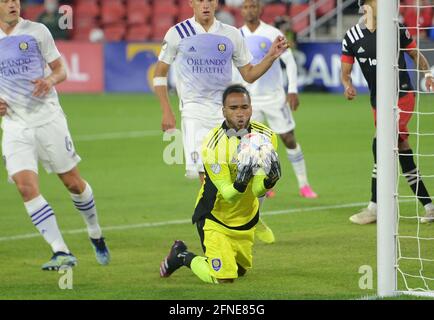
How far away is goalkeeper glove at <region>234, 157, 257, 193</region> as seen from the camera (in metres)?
7.54

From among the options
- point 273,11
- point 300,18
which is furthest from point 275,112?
point 273,11

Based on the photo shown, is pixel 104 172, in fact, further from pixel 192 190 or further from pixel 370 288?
pixel 370 288

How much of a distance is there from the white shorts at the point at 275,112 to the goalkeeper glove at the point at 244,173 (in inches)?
203

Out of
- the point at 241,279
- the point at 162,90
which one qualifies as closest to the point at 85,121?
the point at 162,90

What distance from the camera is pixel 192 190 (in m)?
13.4

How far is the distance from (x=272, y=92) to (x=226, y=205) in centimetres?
493

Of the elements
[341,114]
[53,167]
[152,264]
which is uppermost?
[53,167]

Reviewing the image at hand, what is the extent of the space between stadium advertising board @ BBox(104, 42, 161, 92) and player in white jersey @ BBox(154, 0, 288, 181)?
16898mm

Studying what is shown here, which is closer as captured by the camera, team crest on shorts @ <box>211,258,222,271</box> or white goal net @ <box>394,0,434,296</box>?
white goal net @ <box>394,0,434,296</box>

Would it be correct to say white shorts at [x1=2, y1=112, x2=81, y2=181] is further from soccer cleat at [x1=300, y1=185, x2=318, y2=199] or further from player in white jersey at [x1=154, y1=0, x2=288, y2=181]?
soccer cleat at [x1=300, y1=185, x2=318, y2=199]

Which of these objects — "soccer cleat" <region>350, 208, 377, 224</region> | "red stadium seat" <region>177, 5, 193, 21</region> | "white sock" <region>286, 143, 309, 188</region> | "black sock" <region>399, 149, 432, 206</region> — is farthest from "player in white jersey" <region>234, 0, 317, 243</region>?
"red stadium seat" <region>177, 5, 193, 21</region>

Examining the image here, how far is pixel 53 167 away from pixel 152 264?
114 cm

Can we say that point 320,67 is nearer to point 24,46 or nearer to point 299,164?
point 299,164

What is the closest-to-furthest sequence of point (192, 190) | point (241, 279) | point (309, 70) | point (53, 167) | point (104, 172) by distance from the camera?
point (241, 279) → point (53, 167) → point (192, 190) → point (104, 172) → point (309, 70)
